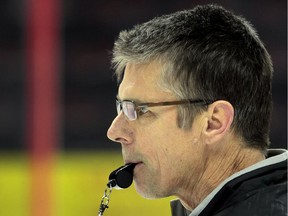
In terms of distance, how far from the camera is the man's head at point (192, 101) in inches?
60.8

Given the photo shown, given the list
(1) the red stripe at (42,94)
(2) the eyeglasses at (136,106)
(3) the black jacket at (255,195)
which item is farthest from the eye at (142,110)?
(1) the red stripe at (42,94)

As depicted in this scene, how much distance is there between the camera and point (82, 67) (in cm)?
461

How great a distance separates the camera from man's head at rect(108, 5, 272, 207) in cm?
154

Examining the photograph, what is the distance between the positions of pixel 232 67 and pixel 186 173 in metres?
0.24

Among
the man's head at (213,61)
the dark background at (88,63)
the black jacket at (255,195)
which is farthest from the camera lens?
the dark background at (88,63)

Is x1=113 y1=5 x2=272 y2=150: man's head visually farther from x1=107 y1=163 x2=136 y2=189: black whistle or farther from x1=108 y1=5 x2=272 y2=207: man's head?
x1=107 y1=163 x2=136 y2=189: black whistle

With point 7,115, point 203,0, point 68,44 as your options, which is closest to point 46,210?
point 7,115

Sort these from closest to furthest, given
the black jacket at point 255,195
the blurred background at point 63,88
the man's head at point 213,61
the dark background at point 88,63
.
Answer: the black jacket at point 255,195, the man's head at point 213,61, the blurred background at point 63,88, the dark background at point 88,63

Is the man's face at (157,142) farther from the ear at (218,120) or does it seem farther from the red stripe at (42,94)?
the red stripe at (42,94)

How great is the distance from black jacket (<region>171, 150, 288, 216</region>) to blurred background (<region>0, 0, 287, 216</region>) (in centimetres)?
287

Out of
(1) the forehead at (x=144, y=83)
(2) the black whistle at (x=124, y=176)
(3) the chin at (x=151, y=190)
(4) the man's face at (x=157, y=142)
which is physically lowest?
(3) the chin at (x=151, y=190)

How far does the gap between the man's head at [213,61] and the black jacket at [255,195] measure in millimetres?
127

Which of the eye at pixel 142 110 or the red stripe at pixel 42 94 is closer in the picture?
the eye at pixel 142 110

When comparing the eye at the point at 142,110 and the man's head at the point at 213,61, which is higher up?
the man's head at the point at 213,61
